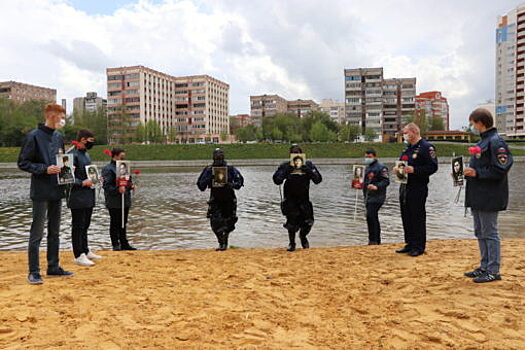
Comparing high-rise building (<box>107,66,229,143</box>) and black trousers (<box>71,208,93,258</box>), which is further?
high-rise building (<box>107,66,229,143</box>)

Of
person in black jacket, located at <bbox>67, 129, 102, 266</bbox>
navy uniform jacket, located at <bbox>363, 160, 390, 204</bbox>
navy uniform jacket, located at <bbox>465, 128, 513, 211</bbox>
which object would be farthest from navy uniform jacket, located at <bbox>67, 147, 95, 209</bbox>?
navy uniform jacket, located at <bbox>465, 128, 513, 211</bbox>

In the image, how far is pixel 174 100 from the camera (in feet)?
488

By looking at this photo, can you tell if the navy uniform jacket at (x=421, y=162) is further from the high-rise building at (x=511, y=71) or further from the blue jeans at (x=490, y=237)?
the high-rise building at (x=511, y=71)

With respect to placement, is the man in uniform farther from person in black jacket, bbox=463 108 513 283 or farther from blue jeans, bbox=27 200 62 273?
blue jeans, bbox=27 200 62 273

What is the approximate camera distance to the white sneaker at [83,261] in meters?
6.67

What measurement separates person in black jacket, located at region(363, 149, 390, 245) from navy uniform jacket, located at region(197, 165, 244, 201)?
277 cm

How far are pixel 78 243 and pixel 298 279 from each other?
3629mm

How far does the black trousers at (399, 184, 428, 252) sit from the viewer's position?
23.5 ft

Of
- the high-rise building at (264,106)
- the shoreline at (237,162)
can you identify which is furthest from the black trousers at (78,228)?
the high-rise building at (264,106)

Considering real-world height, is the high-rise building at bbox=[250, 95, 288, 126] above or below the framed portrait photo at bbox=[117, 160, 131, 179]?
above

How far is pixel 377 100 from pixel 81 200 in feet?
453

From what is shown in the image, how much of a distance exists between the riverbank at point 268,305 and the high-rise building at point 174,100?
123 m

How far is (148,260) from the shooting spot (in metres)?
7.19

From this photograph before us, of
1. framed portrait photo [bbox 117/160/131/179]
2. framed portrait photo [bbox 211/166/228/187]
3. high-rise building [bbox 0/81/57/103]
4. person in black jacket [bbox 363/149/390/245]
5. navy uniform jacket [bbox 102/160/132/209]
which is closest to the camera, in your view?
framed portrait photo [bbox 211/166/228/187]
